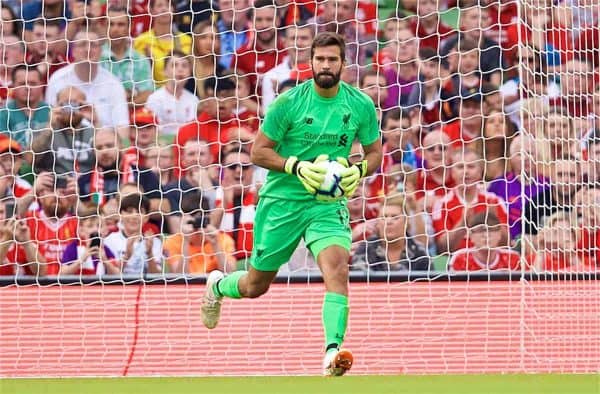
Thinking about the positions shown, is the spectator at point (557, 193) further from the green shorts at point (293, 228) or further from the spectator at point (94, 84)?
the spectator at point (94, 84)

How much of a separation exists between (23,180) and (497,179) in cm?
440

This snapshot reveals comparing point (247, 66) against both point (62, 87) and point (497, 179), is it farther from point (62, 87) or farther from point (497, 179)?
point (497, 179)

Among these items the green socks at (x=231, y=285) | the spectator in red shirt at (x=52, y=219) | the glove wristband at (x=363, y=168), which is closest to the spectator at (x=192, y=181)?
the spectator in red shirt at (x=52, y=219)

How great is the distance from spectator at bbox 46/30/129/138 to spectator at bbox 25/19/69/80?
0.45 feet

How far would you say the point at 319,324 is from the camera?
10680 millimetres

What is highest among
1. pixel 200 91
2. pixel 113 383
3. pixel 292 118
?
pixel 200 91

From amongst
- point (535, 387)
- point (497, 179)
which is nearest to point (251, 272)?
point (535, 387)

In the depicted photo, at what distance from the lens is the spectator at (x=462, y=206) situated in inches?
458

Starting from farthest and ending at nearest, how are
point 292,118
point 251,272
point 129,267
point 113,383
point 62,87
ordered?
point 62,87 → point 129,267 → point 113,383 → point 251,272 → point 292,118

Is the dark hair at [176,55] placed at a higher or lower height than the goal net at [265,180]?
higher

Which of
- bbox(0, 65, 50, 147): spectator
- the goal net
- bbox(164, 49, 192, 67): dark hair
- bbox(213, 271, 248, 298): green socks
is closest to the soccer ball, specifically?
bbox(213, 271, 248, 298): green socks

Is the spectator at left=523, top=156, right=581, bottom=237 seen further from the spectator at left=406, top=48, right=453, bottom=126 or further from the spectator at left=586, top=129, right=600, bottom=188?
the spectator at left=406, top=48, right=453, bottom=126

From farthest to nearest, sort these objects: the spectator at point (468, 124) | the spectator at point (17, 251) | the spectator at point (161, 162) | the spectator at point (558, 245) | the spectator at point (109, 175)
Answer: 1. the spectator at point (468, 124)
2. the spectator at point (161, 162)
3. the spectator at point (109, 175)
4. the spectator at point (17, 251)
5. the spectator at point (558, 245)

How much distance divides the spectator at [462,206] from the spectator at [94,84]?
10.3ft
